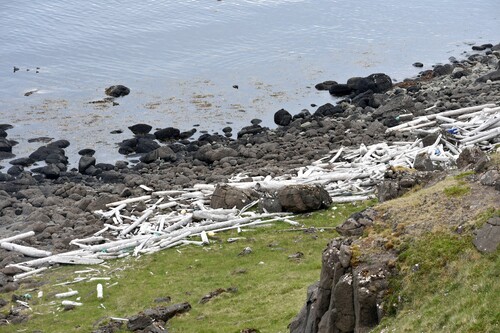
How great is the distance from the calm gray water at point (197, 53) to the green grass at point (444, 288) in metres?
42.5

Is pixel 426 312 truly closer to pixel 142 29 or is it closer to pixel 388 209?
pixel 388 209

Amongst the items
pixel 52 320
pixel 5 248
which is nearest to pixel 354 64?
pixel 5 248

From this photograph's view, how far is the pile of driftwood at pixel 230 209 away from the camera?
34.2m

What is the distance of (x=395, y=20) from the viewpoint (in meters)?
101

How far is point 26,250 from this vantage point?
115ft

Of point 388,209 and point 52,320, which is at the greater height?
point 388,209

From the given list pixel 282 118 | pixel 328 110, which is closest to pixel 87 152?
pixel 282 118

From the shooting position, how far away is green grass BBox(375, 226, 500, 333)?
14.1m

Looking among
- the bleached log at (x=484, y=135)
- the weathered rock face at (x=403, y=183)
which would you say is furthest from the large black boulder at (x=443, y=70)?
the weathered rock face at (x=403, y=183)

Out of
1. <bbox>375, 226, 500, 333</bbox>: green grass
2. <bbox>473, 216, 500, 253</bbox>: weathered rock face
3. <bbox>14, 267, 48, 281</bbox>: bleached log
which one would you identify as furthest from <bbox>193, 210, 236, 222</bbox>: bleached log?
<bbox>473, 216, 500, 253</bbox>: weathered rock face

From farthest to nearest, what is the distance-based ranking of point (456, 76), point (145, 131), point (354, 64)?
point (354, 64) < point (456, 76) < point (145, 131)

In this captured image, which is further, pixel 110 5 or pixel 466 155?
pixel 110 5

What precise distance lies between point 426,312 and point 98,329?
45.4 feet

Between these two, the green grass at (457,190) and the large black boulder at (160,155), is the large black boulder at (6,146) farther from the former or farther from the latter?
the green grass at (457,190)
